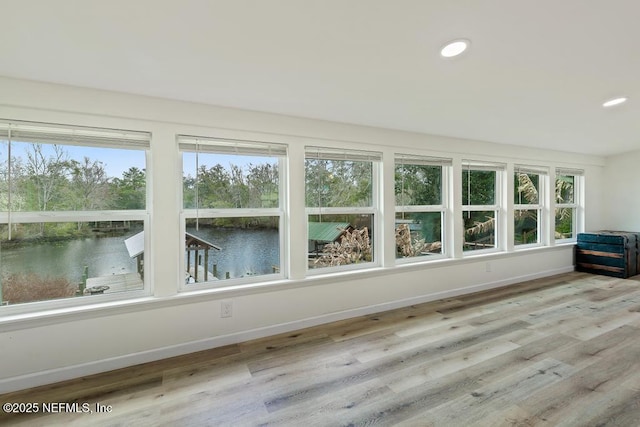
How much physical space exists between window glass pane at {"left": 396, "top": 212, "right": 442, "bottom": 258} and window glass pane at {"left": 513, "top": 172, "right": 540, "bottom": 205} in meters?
1.64

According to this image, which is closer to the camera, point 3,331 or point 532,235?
point 3,331

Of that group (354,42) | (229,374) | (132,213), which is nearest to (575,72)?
(354,42)

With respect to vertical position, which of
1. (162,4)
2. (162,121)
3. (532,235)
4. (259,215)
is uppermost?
(162,4)

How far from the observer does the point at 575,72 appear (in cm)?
239

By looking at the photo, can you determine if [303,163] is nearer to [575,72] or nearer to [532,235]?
[575,72]

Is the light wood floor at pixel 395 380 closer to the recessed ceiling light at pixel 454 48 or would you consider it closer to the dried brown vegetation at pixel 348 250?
the dried brown vegetation at pixel 348 250

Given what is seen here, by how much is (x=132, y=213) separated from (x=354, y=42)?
2.10 meters

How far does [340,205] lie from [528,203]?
139 inches

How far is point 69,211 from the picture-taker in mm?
2199

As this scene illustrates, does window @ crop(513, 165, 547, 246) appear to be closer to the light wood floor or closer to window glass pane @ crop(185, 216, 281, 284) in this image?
the light wood floor

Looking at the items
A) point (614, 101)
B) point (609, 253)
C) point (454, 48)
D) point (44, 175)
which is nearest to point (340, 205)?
point (454, 48)

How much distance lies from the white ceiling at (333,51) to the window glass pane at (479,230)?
1765 millimetres

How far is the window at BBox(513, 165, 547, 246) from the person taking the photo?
15.3 ft

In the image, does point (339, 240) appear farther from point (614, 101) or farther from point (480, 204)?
point (614, 101)
